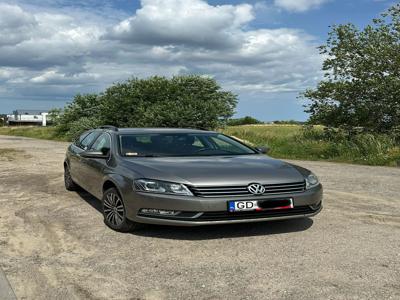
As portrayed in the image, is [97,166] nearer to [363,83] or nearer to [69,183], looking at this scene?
[69,183]

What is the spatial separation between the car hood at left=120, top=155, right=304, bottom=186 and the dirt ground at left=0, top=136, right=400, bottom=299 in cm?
68

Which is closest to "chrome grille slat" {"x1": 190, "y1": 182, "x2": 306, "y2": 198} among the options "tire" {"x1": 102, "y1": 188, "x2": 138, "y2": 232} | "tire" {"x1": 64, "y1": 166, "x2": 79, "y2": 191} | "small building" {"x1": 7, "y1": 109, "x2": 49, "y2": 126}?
"tire" {"x1": 102, "y1": 188, "x2": 138, "y2": 232}

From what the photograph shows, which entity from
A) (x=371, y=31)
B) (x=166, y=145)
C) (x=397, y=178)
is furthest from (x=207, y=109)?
(x=166, y=145)

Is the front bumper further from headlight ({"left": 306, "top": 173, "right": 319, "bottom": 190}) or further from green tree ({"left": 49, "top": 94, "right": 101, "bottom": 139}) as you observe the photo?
green tree ({"left": 49, "top": 94, "right": 101, "bottom": 139})

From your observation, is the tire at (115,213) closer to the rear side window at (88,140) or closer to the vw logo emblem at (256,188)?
the vw logo emblem at (256,188)

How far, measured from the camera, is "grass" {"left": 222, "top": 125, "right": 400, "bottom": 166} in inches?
571

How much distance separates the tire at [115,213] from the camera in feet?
18.2

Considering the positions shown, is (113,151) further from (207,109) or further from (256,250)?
(207,109)

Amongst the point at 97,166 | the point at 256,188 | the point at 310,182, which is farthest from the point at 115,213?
the point at 310,182

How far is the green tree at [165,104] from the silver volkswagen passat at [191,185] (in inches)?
716

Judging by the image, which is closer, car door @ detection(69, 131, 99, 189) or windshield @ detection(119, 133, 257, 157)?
windshield @ detection(119, 133, 257, 157)

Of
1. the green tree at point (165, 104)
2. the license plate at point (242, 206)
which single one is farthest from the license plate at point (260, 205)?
the green tree at point (165, 104)

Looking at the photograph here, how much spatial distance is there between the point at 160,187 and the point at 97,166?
1.72 m

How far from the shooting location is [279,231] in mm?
5684
